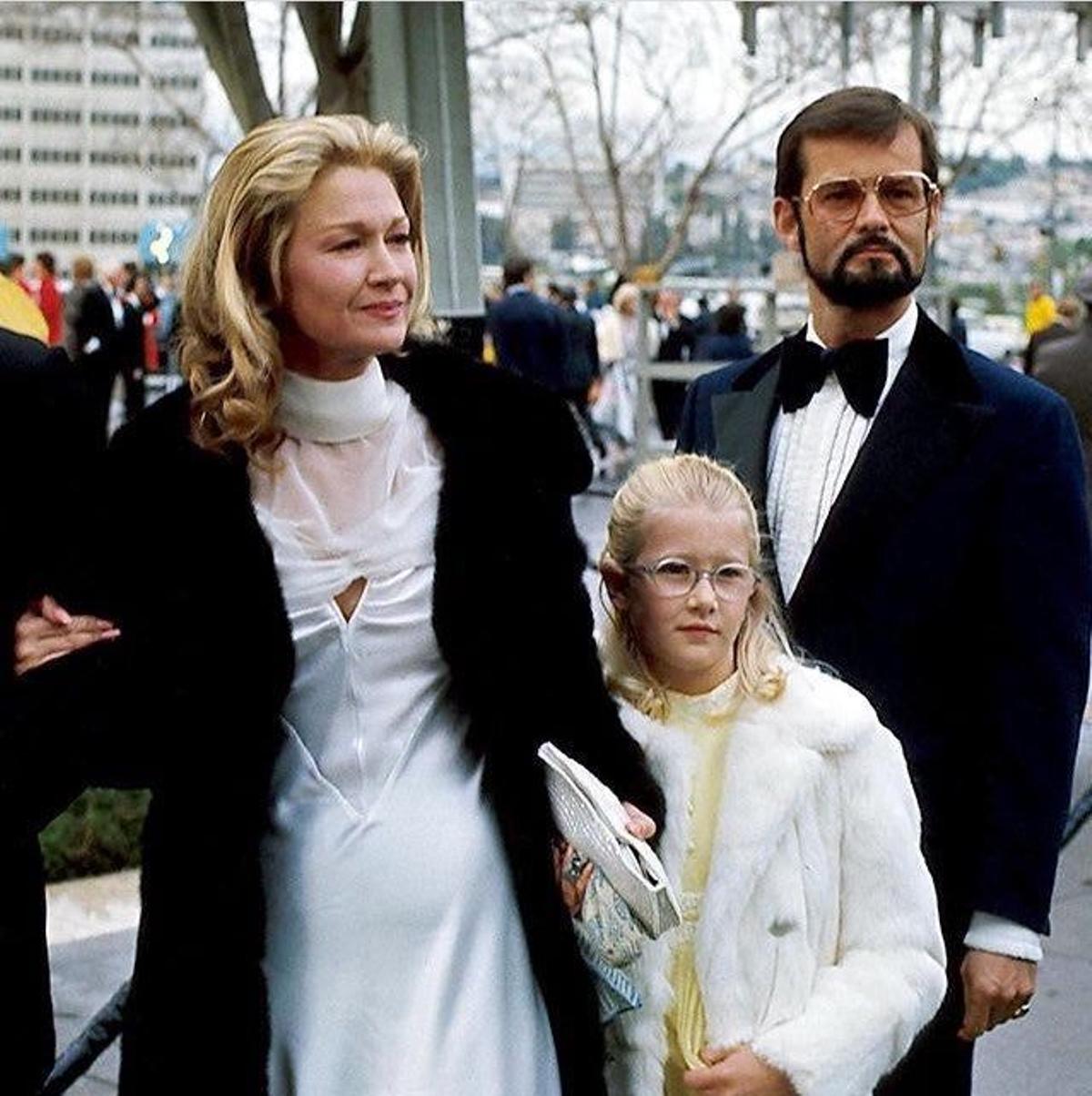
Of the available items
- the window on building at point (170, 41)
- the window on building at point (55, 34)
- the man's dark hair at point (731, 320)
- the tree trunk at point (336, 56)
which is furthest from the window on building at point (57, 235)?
the tree trunk at point (336, 56)

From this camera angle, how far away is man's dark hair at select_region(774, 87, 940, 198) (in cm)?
295

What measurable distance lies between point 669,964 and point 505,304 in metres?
15.3

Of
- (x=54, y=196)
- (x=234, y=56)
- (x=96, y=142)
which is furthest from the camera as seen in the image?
(x=54, y=196)

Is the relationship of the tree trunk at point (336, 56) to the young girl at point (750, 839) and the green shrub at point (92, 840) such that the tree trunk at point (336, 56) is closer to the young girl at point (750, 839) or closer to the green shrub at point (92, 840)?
the green shrub at point (92, 840)

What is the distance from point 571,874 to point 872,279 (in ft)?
3.10

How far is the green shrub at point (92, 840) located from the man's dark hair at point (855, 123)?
3.91m

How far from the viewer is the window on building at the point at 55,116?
83312 millimetres

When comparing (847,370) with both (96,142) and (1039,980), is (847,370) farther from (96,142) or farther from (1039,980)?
(96,142)

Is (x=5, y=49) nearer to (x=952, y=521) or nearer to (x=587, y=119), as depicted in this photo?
(x=587, y=119)

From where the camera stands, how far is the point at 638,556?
8.71 feet

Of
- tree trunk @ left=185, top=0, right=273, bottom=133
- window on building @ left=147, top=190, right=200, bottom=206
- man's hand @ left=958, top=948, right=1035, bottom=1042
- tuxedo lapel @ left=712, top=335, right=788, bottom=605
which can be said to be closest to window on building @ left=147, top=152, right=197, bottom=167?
window on building @ left=147, top=190, right=200, bottom=206

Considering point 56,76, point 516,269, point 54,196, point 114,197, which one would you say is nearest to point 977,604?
point 516,269

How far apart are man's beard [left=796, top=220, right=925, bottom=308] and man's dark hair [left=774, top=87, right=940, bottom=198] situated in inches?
5.0

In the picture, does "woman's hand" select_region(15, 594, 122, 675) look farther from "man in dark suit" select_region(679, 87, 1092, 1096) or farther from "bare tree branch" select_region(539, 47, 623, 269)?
"bare tree branch" select_region(539, 47, 623, 269)
